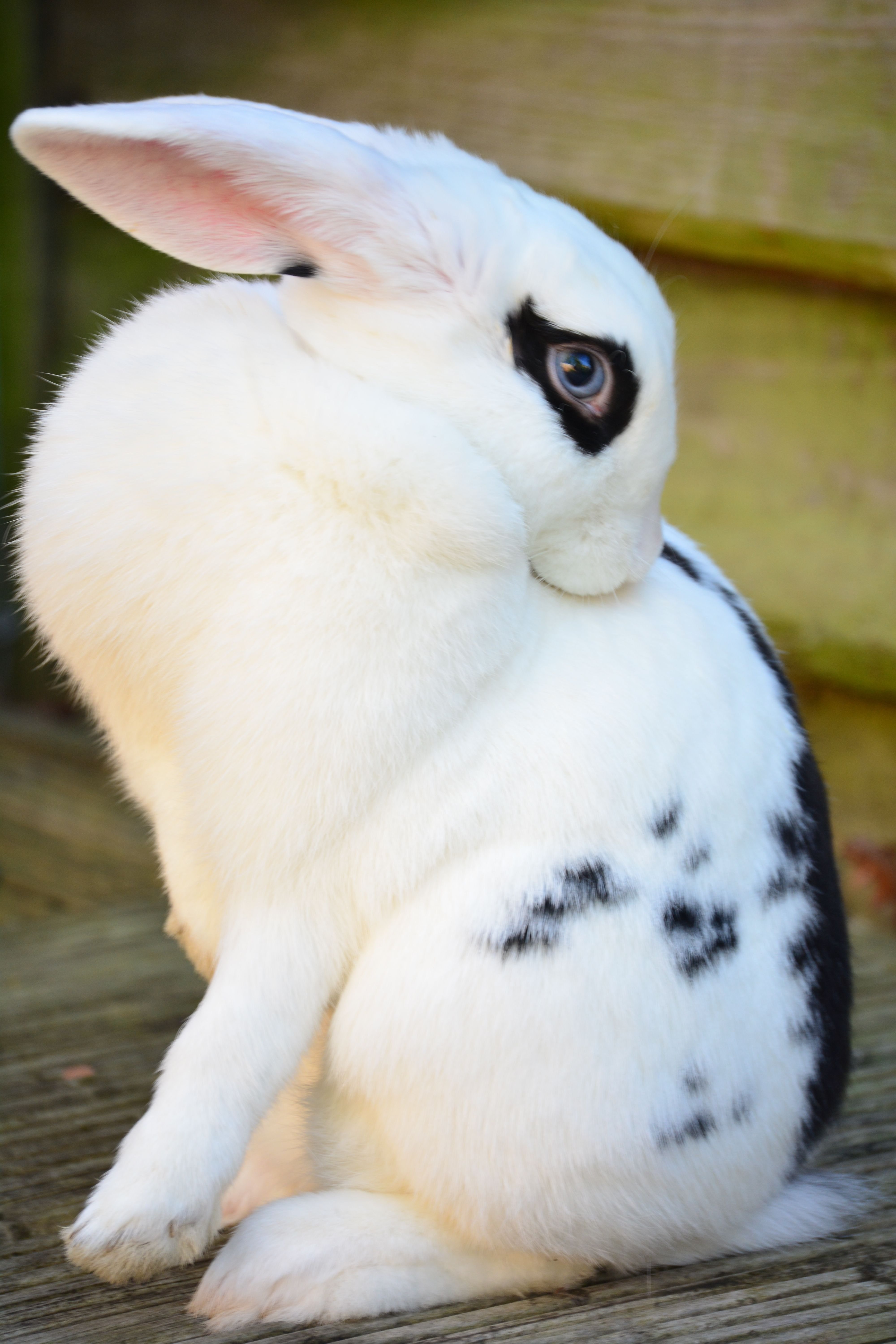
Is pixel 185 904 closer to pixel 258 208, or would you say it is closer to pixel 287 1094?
pixel 287 1094

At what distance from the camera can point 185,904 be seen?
177cm

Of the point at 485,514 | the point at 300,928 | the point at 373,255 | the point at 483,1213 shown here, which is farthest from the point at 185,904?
the point at 373,255

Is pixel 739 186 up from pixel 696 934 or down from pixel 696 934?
up

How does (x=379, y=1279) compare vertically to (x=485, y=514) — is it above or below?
below

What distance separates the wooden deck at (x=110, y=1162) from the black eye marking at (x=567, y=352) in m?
1.02

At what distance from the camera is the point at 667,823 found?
1.63m

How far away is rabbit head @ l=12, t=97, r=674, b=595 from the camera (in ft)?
4.98

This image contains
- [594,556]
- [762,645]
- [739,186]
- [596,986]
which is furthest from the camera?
[739,186]

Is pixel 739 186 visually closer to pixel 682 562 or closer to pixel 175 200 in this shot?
pixel 682 562

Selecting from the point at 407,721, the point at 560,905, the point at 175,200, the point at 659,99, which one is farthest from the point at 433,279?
the point at 659,99

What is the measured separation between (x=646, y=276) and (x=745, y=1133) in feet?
3.40

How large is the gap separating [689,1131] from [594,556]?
68 cm

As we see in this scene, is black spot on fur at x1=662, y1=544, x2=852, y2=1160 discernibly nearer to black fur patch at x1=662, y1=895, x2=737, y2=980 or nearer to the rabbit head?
black fur patch at x1=662, y1=895, x2=737, y2=980

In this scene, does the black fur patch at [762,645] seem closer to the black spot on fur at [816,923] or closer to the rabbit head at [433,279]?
the black spot on fur at [816,923]
